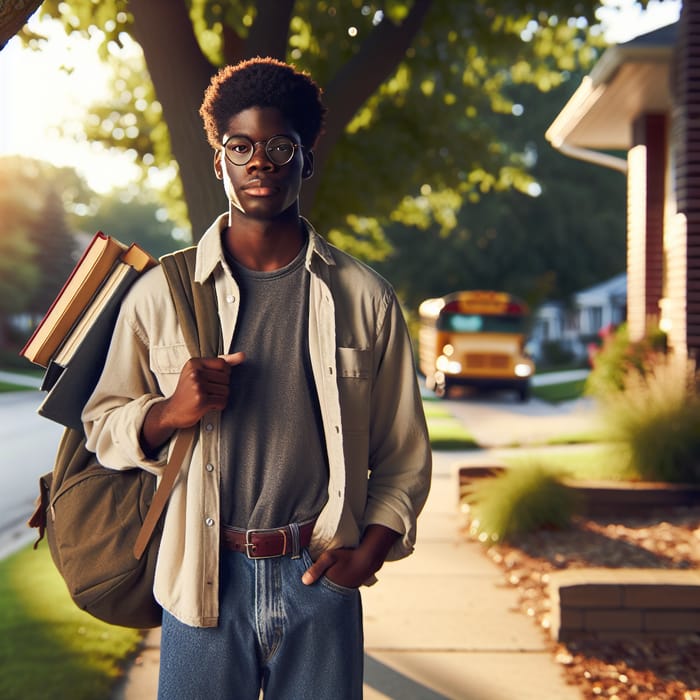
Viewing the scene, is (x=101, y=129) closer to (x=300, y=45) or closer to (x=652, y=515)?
(x=300, y=45)

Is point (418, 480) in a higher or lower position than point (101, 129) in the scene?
lower

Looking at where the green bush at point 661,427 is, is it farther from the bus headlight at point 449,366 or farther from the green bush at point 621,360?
the bus headlight at point 449,366

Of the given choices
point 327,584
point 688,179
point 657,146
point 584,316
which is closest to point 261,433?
point 327,584

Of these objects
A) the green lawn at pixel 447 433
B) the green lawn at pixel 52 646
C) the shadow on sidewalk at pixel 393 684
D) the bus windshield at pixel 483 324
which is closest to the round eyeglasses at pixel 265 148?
the shadow on sidewalk at pixel 393 684

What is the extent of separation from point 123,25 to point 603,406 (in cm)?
555

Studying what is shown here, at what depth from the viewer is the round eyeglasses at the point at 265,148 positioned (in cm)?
224

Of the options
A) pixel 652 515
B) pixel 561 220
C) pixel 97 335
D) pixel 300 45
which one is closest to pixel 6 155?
pixel 561 220

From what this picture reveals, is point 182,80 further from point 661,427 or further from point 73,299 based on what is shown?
point 661,427

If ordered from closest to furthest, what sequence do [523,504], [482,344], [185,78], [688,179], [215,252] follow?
[215,252] → [185,78] → [523,504] → [688,179] → [482,344]

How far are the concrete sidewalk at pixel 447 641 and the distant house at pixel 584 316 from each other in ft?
110

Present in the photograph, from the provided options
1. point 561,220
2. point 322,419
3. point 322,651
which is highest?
point 561,220

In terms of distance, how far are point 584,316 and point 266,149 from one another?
189 feet

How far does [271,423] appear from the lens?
2205 millimetres

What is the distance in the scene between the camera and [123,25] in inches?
266
